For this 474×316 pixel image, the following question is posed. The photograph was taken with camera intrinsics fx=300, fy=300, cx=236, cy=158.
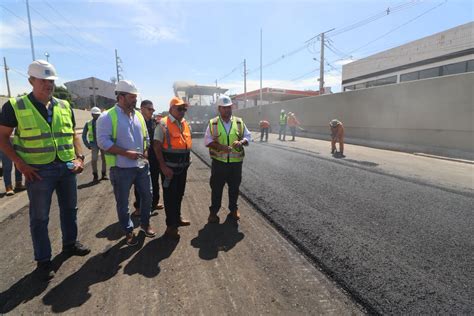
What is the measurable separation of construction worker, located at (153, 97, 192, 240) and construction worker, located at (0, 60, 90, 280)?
98cm

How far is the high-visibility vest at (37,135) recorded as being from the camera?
2.84m

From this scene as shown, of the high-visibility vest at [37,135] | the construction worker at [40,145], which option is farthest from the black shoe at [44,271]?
the high-visibility vest at [37,135]

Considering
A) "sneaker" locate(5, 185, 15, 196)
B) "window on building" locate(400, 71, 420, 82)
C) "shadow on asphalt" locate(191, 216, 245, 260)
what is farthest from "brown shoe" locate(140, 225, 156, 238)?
"window on building" locate(400, 71, 420, 82)

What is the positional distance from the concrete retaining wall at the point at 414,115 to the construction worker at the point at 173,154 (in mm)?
10339

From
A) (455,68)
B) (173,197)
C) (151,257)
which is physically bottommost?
(151,257)

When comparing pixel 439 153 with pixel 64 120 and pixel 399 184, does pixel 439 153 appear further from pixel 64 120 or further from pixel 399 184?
pixel 64 120

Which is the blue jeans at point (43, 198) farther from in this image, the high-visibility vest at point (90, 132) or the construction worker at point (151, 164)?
the high-visibility vest at point (90, 132)

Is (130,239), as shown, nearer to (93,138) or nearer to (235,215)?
(235,215)

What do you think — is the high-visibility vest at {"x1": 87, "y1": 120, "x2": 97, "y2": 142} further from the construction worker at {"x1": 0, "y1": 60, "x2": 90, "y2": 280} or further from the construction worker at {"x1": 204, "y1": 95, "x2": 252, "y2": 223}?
the construction worker at {"x1": 0, "y1": 60, "x2": 90, "y2": 280}

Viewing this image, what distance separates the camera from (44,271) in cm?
293

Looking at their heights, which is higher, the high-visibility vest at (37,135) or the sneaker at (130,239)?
the high-visibility vest at (37,135)

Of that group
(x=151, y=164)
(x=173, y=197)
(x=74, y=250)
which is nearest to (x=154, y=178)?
(x=151, y=164)

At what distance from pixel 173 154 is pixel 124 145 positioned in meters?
0.61

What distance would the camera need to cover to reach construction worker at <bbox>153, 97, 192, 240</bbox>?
3.72 m
